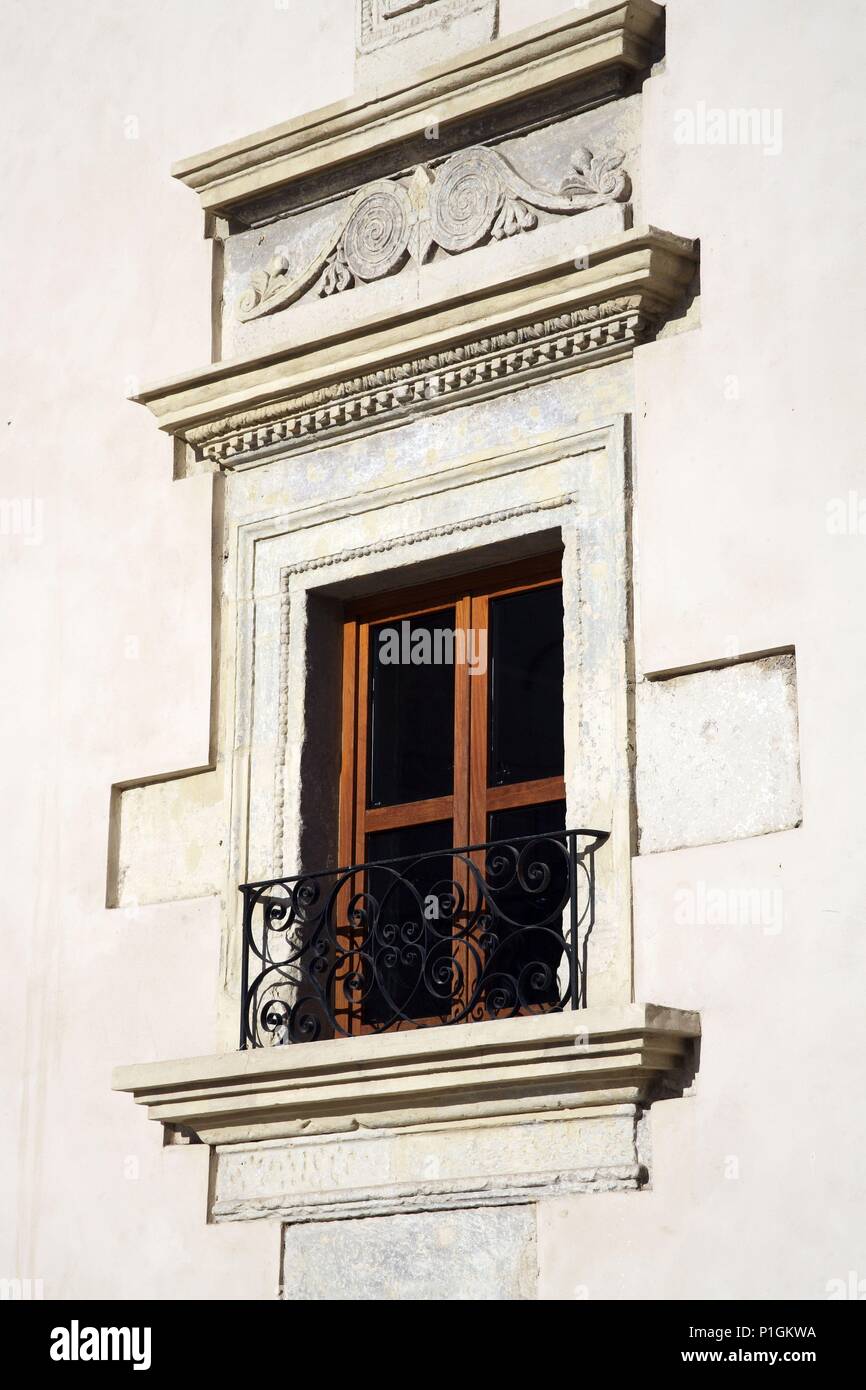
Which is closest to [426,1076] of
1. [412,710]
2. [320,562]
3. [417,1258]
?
[417,1258]

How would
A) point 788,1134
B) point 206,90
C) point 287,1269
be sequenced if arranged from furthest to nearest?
1. point 206,90
2. point 287,1269
3. point 788,1134

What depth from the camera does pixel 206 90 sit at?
7.64 m

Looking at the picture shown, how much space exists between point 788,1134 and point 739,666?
1.20 metres

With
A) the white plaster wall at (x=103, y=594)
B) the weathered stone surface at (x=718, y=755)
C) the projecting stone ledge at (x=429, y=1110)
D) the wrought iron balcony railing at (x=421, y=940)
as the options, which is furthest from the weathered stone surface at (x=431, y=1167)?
the weathered stone surface at (x=718, y=755)

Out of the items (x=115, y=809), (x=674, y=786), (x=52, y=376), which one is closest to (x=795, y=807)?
(x=674, y=786)

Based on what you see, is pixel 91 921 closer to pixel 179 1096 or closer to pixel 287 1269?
pixel 179 1096

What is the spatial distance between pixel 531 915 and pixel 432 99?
245 centimetres

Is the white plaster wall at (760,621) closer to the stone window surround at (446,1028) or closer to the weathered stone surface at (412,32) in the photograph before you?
the stone window surround at (446,1028)

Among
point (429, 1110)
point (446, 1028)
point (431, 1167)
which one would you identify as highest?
point (446, 1028)

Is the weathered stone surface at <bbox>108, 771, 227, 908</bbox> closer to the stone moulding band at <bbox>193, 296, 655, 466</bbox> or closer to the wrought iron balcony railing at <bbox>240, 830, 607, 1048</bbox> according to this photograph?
the wrought iron balcony railing at <bbox>240, 830, 607, 1048</bbox>

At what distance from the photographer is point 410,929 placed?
6406 mm

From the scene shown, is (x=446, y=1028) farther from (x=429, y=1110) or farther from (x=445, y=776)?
(x=445, y=776)

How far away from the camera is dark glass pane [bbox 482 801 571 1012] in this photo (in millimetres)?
Answer: 6082

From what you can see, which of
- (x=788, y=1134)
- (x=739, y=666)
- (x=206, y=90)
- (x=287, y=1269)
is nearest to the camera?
(x=788, y=1134)
